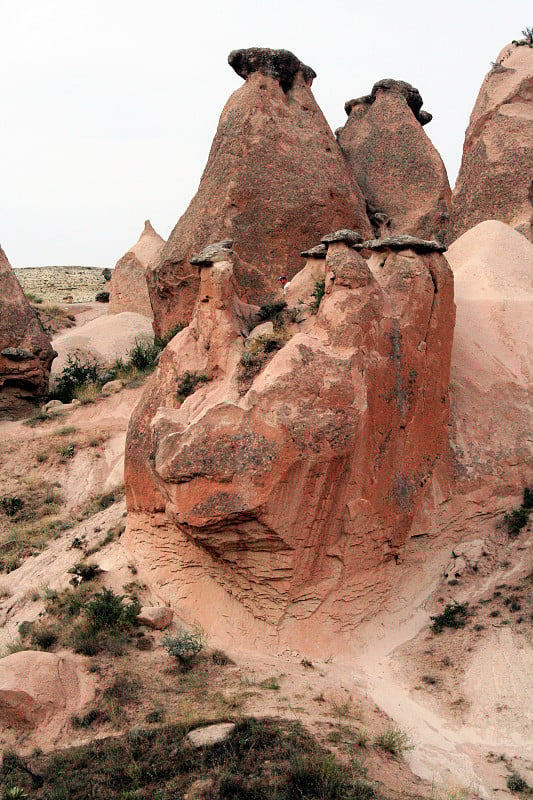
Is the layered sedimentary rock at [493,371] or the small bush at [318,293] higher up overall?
the small bush at [318,293]

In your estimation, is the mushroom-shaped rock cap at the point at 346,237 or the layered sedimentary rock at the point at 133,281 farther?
the layered sedimentary rock at the point at 133,281

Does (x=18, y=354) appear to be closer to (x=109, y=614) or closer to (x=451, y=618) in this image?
(x=109, y=614)

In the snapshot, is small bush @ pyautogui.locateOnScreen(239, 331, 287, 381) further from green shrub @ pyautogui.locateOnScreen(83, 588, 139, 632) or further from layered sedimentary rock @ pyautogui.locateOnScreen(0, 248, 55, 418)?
layered sedimentary rock @ pyautogui.locateOnScreen(0, 248, 55, 418)

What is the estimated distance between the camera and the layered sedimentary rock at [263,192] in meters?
16.4

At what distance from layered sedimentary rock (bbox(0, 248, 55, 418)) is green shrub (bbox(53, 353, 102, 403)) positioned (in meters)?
0.46

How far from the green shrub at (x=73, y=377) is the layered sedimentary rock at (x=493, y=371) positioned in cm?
1020

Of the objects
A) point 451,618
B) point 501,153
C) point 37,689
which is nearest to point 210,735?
point 37,689

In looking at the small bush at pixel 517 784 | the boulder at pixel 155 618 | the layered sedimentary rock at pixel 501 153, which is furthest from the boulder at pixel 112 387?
the small bush at pixel 517 784

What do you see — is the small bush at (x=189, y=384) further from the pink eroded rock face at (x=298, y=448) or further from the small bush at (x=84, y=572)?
the small bush at (x=84, y=572)

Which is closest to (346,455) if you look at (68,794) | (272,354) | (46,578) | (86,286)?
(272,354)

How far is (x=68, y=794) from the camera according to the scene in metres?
6.77

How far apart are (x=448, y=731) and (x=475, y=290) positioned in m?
7.51

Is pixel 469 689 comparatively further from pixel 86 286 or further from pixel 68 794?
pixel 86 286

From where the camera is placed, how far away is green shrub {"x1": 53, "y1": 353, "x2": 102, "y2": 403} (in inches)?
807
